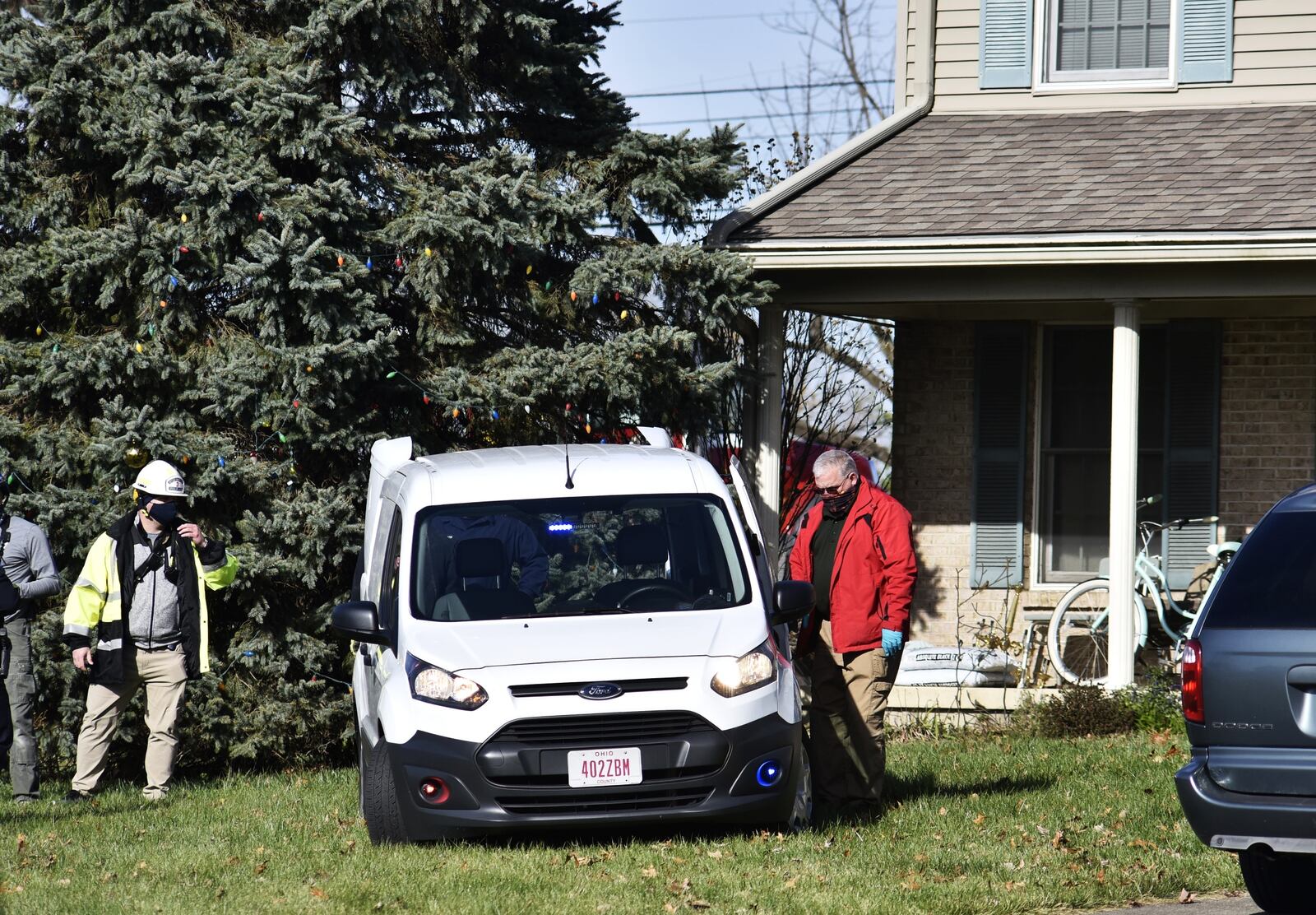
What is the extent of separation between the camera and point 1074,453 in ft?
42.9

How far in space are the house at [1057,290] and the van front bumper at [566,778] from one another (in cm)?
488

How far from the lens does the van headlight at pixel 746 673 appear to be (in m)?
7.06

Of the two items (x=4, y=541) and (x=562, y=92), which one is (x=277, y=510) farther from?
(x=562, y=92)

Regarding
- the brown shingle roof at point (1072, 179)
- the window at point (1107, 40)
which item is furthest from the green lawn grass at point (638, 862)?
the window at point (1107, 40)

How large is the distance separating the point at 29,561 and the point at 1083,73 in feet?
28.7

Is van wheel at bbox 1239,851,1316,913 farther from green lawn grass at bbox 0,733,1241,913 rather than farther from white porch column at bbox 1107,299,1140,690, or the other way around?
white porch column at bbox 1107,299,1140,690

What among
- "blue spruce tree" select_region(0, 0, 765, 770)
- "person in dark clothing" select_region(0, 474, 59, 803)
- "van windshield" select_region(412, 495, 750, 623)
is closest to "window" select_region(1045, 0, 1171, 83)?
"blue spruce tree" select_region(0, 0, 765, 770)

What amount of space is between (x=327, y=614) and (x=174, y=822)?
2.16 m

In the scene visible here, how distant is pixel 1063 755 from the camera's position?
10.1 meters

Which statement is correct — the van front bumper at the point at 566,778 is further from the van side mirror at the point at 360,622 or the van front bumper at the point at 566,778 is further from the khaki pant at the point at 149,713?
the khaki pant at the point at 149,713

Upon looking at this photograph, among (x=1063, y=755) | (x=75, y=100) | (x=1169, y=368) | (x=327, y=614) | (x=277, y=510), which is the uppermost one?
(x=75, y=100)

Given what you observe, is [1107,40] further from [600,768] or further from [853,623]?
[600,768]

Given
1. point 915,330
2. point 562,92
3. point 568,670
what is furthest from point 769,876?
point 915,330

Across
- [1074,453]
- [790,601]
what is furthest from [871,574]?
[1074,453]
